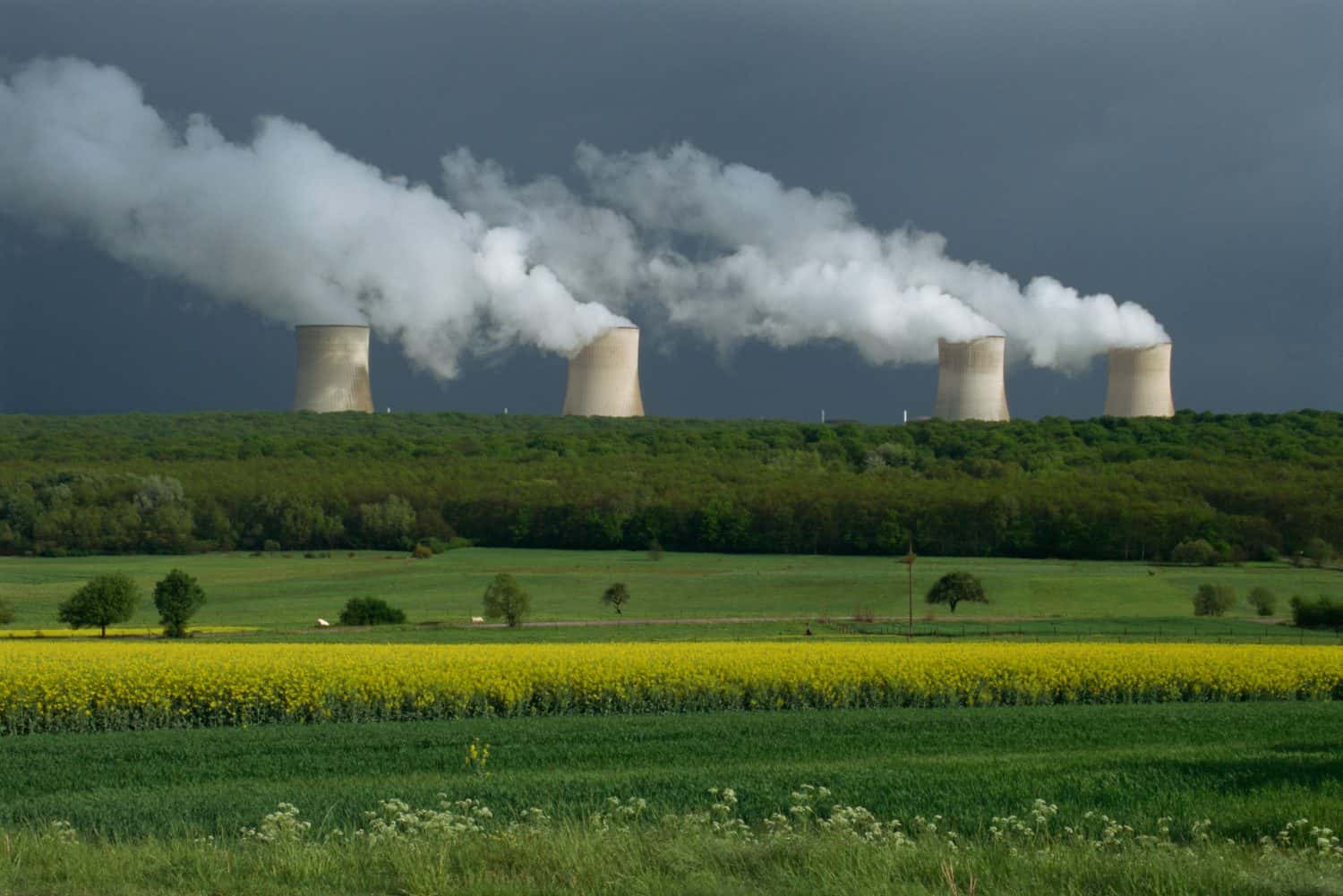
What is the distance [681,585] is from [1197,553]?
2045cm

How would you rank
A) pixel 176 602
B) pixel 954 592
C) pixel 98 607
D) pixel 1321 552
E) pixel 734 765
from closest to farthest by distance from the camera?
pixel 734 765 < pixel 98 607 < pixel 176 602 < pixel 954 592 < pixel 1321 552

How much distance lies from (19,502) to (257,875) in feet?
200

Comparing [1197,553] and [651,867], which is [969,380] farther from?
[651,867]

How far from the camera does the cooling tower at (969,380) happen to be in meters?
56.6

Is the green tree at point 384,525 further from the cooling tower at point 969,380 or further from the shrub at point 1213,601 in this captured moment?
the shrub at point 1213,601

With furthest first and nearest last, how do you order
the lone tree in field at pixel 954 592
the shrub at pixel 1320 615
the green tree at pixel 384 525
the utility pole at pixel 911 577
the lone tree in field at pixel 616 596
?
1. the green tree at pixel 384 525
2. the lone tree in field at pixel 954 592
3. the lone tree in field at pixel 616 596
4. the shrub at pixel 1320 615
5. the utility pole at pixel 911 577

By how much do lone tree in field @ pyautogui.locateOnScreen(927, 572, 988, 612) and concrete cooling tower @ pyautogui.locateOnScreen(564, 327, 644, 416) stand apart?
1856cm

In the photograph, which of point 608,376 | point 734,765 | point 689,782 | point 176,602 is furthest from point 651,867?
point 608,376

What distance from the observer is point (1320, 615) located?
120 ft

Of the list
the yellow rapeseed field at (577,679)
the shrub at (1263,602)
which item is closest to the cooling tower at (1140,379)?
the shrub at (1263,602)

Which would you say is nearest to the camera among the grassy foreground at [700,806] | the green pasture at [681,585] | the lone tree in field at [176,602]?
the grassy foreground at [700,806]

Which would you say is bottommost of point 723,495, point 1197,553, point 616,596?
point 616,596

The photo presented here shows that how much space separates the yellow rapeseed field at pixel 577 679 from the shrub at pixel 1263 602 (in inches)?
838

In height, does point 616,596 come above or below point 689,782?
above
